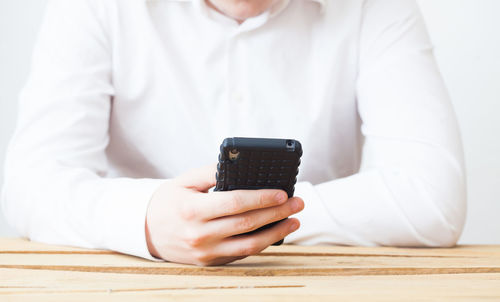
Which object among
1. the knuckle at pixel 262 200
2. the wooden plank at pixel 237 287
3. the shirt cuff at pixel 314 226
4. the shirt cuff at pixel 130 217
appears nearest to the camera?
the wooden plank at pixel 237 287

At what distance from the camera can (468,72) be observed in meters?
2.04

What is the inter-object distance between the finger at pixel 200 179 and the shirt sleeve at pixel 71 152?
96mm

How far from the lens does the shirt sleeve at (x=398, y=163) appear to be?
A: 99 cm

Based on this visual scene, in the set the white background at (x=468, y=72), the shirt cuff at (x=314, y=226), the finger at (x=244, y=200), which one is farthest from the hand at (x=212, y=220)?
the white background at (x=468, y=72)

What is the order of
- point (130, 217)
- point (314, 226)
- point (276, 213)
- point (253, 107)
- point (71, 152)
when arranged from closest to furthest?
1. point (276, 213)
2. point (130, 217)
3. point (314, 226)
4. point (71, 152)
5. point (253, 107)

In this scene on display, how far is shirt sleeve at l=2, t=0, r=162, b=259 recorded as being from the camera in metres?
0.89

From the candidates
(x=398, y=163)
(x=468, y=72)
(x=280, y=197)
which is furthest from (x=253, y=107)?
(x=468, y=72)

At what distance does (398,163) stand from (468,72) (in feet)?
3.67

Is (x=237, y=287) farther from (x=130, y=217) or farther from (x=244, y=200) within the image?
(x=130, y=217)

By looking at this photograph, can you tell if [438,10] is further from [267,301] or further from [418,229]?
[267,301]

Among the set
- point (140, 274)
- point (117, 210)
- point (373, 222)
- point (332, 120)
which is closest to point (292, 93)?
point (332, 120)

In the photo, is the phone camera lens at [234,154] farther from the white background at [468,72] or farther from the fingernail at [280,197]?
the white background at [468,72]

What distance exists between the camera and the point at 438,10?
6.66 ft

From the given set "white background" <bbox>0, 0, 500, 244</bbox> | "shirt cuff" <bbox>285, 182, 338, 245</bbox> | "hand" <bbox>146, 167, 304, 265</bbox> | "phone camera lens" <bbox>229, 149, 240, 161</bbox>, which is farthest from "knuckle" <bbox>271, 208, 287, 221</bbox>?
"white background" <bbox>0, 0, 500, 244</bbox>
